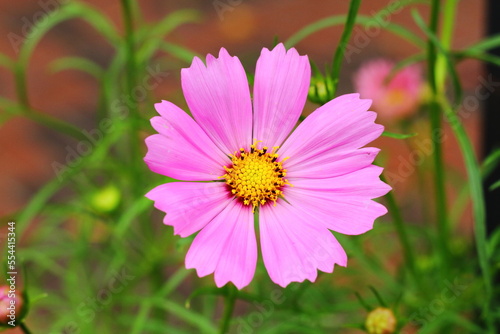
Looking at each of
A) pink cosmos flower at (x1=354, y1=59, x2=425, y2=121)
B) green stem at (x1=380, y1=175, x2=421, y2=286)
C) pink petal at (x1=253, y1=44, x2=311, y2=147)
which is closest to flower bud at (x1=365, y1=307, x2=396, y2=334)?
green stem at (x1=380, y1=175, x2=421, y2=286)

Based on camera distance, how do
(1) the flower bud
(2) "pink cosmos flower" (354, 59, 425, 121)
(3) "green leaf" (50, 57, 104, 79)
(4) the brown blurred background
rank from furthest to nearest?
(4) the brown blurred background, (2) "pink cosmos flower" (354, 59, 425, 121), (3) "green leaf" (50, 57, 104, 79), (1) the flower bud

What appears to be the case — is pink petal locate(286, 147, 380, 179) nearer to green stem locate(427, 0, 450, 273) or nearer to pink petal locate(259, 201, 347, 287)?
pink petal locate(259, 201, 347, 287)

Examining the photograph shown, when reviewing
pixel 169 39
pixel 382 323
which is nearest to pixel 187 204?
pixel 382 323

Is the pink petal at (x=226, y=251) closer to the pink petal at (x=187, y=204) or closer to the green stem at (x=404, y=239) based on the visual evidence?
the pink petal at (x=187, y=204)

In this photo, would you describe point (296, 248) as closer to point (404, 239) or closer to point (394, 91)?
point (404, 239)

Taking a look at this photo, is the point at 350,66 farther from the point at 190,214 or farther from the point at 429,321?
the point at 190,214

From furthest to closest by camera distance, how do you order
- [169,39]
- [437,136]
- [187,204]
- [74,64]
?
[169,39], [74,64], [437,136], [187,204]
